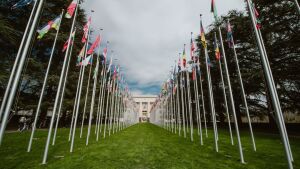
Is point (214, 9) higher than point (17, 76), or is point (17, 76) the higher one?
point (214, 9)

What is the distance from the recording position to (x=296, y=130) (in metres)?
25.6

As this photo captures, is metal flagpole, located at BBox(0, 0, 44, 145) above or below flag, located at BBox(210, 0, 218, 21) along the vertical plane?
below

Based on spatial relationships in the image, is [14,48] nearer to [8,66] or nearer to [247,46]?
[8,66]

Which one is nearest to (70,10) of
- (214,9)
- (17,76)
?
(17,76)

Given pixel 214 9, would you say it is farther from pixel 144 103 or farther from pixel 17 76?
pixel 144 103

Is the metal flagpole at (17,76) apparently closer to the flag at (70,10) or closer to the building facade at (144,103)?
the flag at (70,10)

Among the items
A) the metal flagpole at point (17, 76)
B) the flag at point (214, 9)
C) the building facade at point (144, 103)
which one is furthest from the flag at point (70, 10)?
the building facade at point (144, 103)

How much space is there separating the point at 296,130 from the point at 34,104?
121 ft

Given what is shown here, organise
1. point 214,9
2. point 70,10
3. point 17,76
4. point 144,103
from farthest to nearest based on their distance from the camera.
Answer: point 144,103, point 214,9, point 70,10, point 17,76

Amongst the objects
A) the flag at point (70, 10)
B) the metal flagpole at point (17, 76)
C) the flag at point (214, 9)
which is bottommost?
the metal flagpole at point (17, 76)

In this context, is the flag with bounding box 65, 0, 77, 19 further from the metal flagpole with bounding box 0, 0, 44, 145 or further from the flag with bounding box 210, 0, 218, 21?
the flag with bounding box 210, 0, 218, 21

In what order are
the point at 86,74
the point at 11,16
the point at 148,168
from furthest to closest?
the point at 86,74 < the point at 11,16 < the point at 148,168

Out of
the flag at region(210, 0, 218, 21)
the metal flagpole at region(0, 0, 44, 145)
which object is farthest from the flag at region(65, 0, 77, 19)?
the flag at region(210, 0, 218, 21)

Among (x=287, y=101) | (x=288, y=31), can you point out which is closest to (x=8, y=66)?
(x=288, y=31)
